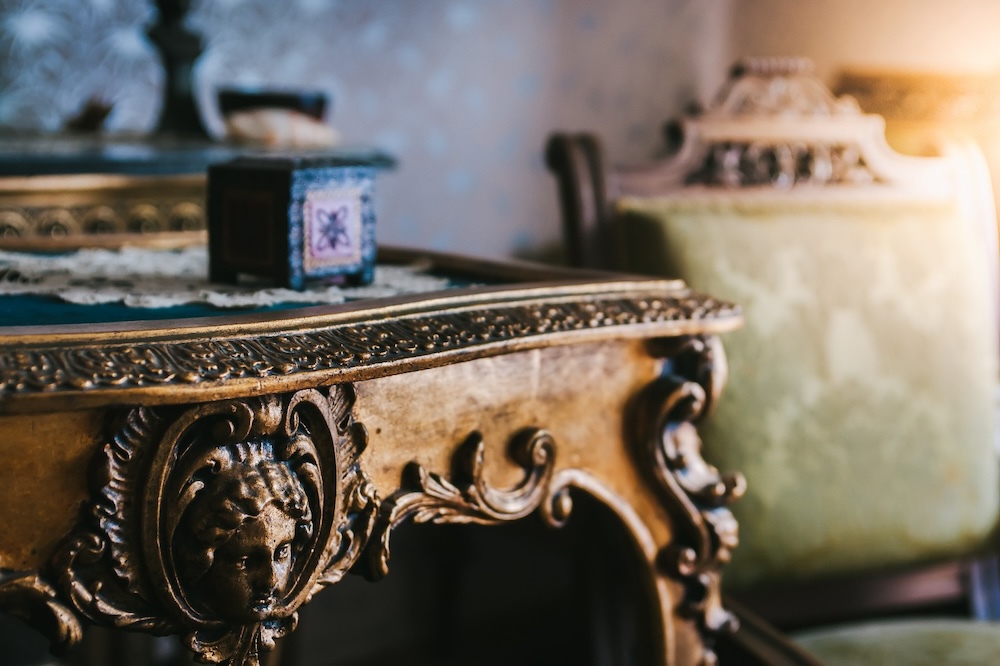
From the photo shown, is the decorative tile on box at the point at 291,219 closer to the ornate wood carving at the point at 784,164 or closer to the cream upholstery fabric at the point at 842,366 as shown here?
the cream upholstery fabric at the point at 842,366

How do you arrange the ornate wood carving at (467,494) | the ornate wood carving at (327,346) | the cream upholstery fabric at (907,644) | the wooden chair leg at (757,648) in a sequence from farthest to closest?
the cream upholstery fabric at (907,644)
the wooden chair leg at (757,648)
the ornate wood carving at (467,494)
the ornate wood carving at (327,346)

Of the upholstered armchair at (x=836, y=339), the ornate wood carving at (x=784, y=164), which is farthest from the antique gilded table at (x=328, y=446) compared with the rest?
the ornate wood carving at (x=784, y=164)

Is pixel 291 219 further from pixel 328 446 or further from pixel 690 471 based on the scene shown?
pixel 690 471

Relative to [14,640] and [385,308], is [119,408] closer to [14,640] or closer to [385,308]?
[385,308]

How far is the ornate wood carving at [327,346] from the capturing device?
51cm

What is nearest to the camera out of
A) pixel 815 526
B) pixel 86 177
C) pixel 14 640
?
pixel 815 526

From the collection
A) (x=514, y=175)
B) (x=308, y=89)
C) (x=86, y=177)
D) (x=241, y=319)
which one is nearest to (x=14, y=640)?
(x=86, y=177)

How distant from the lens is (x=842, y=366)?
1248 millimetres

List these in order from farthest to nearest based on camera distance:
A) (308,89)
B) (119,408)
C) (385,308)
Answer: (308,89), (385,308), (119,408)

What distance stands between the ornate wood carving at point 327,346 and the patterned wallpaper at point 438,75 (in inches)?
56.1

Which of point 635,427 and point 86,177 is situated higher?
point 86,177

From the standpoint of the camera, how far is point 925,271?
1322mm

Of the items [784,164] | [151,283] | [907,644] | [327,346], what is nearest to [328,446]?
[327,346]

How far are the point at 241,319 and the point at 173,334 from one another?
49 millimetres
